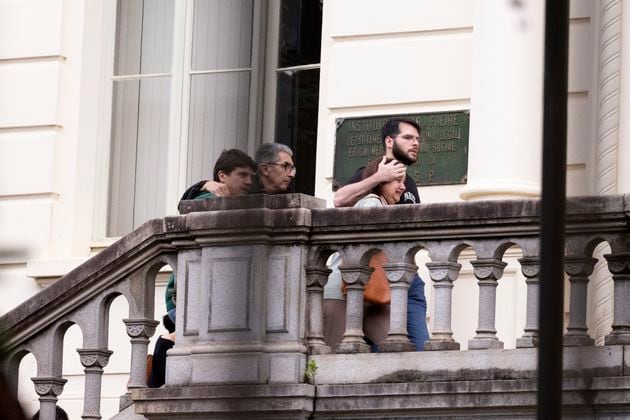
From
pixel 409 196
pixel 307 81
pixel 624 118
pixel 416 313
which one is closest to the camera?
pixel 416 313

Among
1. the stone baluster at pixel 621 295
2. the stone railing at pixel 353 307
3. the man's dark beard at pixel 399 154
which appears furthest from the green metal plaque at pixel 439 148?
the stone baluster at pixel 621 295

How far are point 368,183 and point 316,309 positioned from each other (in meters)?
0.62

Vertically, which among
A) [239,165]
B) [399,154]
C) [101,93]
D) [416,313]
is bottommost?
[416,313]

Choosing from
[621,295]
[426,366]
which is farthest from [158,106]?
[621,295]

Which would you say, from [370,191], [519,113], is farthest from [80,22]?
[370,191]

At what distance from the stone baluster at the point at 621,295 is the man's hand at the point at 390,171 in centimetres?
112

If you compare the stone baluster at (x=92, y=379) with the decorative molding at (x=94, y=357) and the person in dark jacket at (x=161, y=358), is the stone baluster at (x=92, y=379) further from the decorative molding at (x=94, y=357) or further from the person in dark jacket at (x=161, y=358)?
the person in dark jacket at (x=161, y=358)

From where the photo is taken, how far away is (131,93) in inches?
500

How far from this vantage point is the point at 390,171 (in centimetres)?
820

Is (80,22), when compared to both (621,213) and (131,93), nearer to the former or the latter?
(131,93)

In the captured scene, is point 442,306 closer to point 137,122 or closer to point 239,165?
point 239,165

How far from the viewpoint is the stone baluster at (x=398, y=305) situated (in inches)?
315

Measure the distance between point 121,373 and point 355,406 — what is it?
13.1 feet

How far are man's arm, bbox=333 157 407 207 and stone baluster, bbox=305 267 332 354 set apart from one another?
1.15 ft
